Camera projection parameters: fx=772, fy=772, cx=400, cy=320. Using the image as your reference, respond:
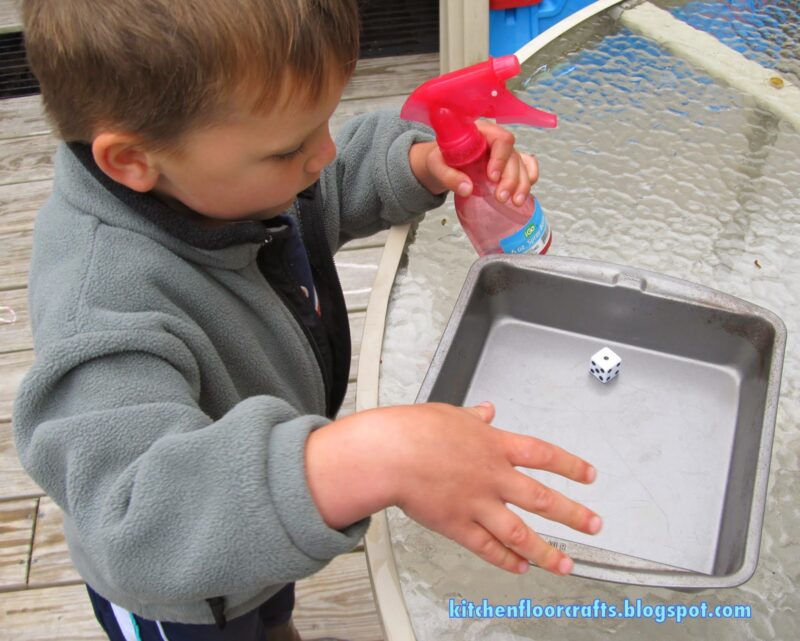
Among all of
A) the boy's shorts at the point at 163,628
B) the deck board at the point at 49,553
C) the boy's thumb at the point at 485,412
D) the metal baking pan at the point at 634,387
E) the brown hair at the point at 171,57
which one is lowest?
the deck board at the point at 49,553

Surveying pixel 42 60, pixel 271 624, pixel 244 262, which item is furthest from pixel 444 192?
pixel 271 624

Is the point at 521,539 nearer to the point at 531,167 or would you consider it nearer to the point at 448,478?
the point at 448,478

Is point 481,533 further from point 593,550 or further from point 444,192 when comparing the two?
point 444,192

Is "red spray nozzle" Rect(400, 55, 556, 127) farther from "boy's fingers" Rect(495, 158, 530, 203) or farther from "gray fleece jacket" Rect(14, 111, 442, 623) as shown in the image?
"gray fleece jacket" Rect(14, 111, 442, 623)

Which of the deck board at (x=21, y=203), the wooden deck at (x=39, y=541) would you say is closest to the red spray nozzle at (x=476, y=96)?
the wooden deck at (x=39, y=541)

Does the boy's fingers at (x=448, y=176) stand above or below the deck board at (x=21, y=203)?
above

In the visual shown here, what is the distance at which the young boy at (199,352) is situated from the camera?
45 centimetres

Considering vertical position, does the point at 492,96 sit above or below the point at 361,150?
above

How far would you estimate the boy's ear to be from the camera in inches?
21.3

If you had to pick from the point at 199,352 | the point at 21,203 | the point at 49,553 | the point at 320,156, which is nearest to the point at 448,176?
the point at 320,156

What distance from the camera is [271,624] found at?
933 millimetres

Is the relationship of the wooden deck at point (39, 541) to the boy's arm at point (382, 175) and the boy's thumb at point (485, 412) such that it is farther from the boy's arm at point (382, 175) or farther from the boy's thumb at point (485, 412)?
the boy's thumb at point (485, 412)

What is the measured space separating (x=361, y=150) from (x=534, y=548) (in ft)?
1.72

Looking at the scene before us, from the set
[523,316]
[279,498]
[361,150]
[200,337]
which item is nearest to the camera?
[279,498]
